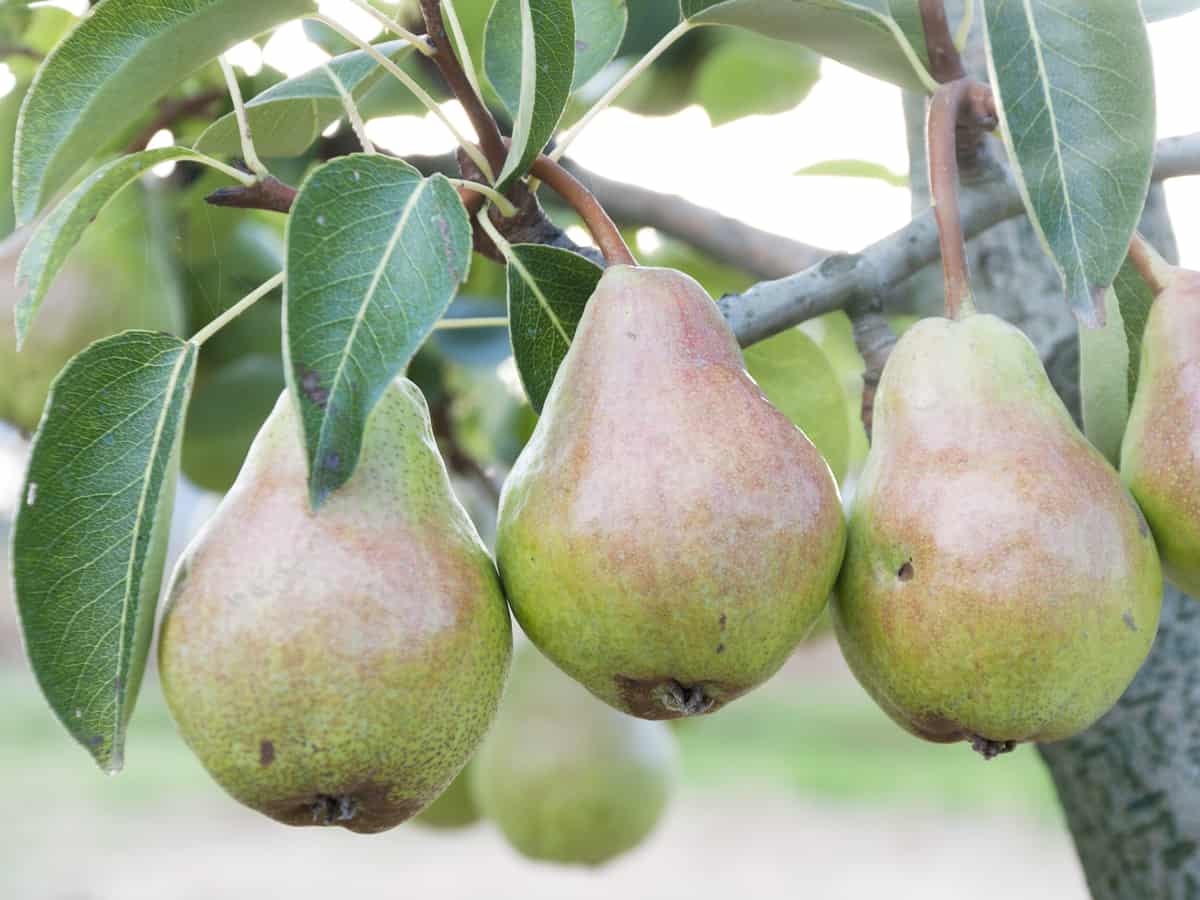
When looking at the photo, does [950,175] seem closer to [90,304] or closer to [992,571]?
[992,571]

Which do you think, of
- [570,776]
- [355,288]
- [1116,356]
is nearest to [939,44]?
[1116,356]

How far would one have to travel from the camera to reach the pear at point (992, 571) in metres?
0.61

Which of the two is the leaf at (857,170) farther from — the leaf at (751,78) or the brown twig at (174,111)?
the brown twig at (174,111)

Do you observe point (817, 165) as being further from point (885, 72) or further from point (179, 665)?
point (179, 665)

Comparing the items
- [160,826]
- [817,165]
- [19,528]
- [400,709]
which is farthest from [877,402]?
[160,826]

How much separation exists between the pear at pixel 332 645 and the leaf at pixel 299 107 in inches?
9.9

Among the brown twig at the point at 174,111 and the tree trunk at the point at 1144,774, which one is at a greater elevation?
the brown twig at the point at 174,111

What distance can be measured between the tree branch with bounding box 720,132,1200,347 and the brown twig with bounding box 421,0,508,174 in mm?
184

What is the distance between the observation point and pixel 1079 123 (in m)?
0.66

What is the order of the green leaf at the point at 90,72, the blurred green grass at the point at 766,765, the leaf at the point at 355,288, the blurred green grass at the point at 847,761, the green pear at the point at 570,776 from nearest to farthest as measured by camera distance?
the leaf at the point at 355,288 → the green leaf at the point at 90,72 → the green pear at the point at 570,776 → the blurred green grass at the point at 766,765 → the blurred green grass at the point at 847,761

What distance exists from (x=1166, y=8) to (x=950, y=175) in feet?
0.90

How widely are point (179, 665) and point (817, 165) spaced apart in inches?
41.1

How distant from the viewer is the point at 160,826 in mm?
7617

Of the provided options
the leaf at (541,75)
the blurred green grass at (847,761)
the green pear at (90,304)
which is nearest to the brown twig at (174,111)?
the green pear at (90,304)
